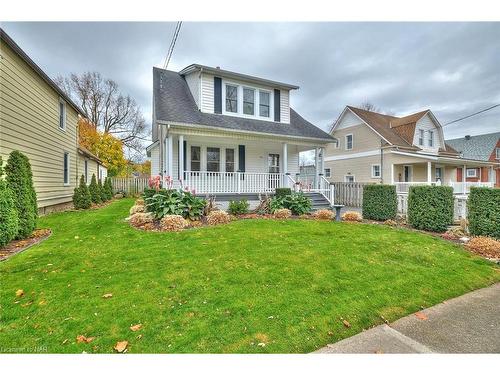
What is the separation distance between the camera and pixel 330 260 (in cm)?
437

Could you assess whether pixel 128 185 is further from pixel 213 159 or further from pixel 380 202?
pixel 380 202

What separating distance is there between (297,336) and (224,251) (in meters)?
2.51

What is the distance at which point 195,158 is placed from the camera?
459 inches

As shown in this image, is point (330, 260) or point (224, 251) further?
point (224, 251)

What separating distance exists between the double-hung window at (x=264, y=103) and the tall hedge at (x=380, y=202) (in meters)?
6.10

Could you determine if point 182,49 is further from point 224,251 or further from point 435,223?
point 435,223

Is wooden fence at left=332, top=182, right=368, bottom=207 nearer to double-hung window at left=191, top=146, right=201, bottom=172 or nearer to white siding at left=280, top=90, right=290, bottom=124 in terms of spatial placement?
white siding at left=280, top=90, right=290, bottom=124

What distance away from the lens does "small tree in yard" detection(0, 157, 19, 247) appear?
4930mm

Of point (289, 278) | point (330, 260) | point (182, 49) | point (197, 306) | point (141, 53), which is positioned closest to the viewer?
point (197, 306)

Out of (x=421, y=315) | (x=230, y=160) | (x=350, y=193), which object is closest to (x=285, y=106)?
(x=230, y=160)

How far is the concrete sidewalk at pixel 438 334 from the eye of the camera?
2.34 m

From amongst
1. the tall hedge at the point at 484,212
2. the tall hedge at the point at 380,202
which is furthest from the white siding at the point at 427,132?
the tall hedge at the point at 484,212

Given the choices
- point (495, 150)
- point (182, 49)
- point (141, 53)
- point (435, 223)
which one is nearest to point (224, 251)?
point (141, 53)

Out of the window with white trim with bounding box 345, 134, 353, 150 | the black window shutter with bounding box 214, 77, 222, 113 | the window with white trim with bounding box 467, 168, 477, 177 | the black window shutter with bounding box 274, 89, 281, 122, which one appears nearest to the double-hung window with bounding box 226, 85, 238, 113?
the black window shutter with bounding box 214, 77, 222, 113
